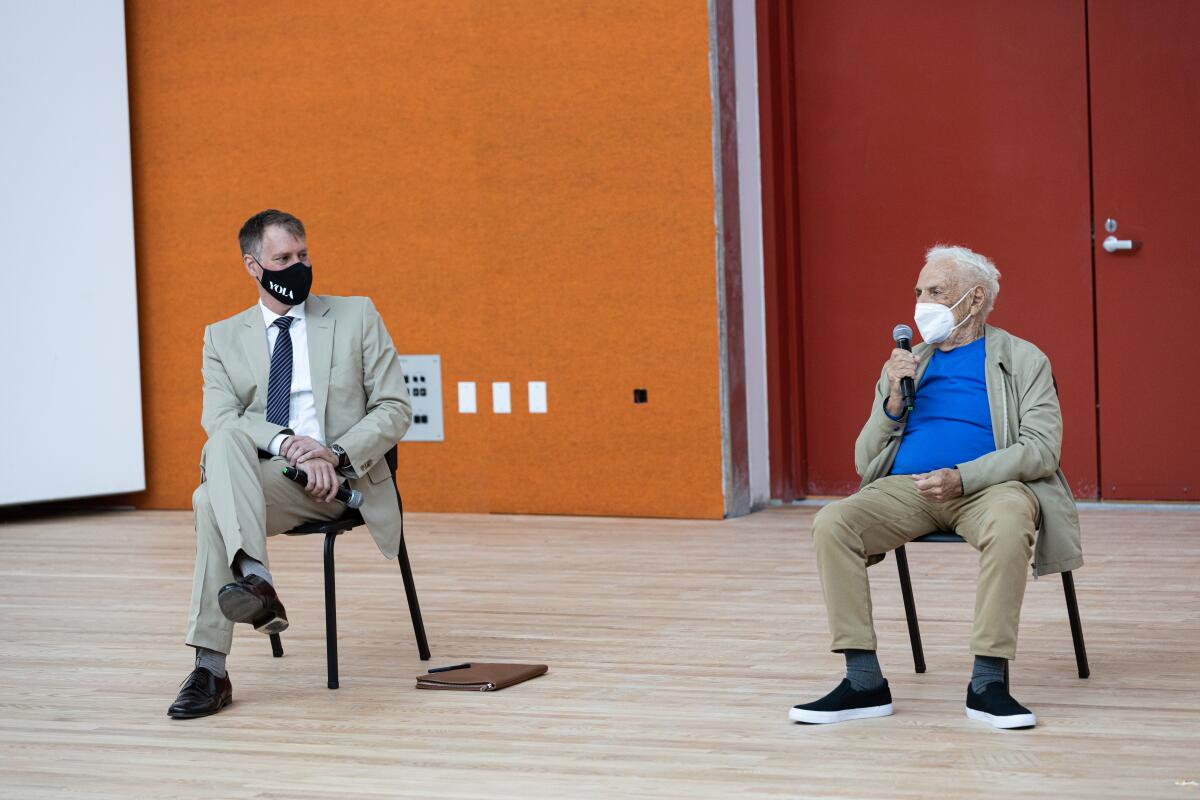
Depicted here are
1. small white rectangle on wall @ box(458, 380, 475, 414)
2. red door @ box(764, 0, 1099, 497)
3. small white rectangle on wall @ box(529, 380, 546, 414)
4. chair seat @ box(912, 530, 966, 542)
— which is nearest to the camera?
chair seat @ box(912, 530, 966, 542)

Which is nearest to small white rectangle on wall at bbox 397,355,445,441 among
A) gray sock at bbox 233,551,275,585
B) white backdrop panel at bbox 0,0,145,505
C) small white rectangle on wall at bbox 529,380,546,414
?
small white rectangle on wall at bbox 529,380,546,414

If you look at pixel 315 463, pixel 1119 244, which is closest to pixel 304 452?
pixel 315 463

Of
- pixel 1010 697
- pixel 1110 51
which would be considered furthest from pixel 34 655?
pixel 1110 51

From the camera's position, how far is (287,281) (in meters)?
3.60

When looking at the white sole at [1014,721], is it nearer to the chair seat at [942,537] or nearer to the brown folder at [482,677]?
the chair seat at [942,537]

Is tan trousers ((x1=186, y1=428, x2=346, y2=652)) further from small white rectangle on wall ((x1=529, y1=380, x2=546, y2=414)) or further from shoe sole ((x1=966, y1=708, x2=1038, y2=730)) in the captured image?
small white rectangle on wall ((x1=529, y1=380, x2=546, y2=414))

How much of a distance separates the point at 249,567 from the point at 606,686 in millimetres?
812

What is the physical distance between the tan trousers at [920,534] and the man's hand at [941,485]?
0.04m

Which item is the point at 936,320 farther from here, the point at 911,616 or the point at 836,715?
the point at 836,715

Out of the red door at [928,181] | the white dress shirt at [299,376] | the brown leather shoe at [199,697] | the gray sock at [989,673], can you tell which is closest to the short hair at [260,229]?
the white dress shirt at [299,376]

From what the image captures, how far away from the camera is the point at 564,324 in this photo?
6484 millimetres

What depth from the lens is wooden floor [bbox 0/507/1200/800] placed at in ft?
8.66

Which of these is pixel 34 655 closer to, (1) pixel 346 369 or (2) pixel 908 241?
(1) pixel 346 369

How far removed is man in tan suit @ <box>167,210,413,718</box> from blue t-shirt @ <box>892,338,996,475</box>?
3.93ft
